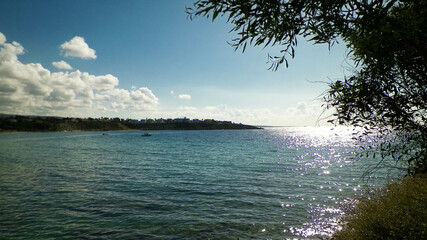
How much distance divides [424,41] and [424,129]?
4325 mm

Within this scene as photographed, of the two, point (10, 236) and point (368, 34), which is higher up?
point (368, 34)

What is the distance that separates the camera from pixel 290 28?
7449mm

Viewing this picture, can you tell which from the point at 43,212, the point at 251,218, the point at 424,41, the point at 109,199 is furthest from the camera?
the point at 109,199

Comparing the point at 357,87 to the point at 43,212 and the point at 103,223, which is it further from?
the point at 43,212

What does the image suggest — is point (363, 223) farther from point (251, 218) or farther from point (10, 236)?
point (10, 236)

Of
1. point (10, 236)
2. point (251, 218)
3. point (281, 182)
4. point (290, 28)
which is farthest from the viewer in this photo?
point (281, 182)

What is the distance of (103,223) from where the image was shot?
13.8 metres

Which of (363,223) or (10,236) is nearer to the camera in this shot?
(363,223)

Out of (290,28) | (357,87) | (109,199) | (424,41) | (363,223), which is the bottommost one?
(109,199)

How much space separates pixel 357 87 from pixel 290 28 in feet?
13.0

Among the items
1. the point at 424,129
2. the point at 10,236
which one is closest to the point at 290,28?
the point at 424,129

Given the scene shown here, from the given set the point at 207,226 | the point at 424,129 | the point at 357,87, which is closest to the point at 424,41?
the point at 357,87

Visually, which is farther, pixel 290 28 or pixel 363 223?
pixel 363 223

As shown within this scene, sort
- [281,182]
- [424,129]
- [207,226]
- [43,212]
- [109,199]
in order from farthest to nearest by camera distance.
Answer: [281,182]
[109,199]
[43,212]
[207,226]
[424,129]
